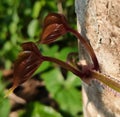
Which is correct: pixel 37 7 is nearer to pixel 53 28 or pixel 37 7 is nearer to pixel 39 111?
pixel 39 111

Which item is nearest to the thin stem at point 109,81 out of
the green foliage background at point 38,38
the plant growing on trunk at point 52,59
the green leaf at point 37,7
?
the plant growing on trunk at point 52,59

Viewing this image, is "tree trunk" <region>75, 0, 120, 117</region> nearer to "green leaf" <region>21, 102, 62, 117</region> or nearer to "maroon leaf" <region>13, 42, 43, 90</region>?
"maroon leaf" <region>13, 42, 43, 90</region>

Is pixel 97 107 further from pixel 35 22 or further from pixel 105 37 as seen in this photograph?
pixel 35 22

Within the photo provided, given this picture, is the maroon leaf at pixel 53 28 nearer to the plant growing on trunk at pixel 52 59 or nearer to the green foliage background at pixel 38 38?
the plant growing on trunk at pixel 52 59

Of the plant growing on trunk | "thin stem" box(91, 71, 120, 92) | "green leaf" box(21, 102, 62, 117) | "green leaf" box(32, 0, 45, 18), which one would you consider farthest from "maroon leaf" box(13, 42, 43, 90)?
"green leaf" box(32, 0, 45, 18)

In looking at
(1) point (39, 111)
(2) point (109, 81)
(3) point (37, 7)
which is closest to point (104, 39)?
(2) point (109, 81)

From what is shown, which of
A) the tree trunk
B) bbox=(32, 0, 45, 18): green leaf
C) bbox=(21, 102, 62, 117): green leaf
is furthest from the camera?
bbox=(32, 0, 45, 18): green leaf
